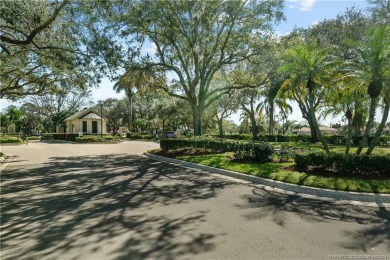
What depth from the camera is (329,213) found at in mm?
7227

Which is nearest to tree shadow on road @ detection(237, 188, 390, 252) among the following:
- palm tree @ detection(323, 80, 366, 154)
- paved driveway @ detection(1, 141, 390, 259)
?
paved driveway @ detection(1, 141, 390, 259)

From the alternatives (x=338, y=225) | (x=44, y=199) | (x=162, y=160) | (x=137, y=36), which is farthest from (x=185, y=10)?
(x=338, y=225)

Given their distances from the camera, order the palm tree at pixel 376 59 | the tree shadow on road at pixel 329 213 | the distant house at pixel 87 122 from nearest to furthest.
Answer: the tree shadow on road at pixel 329 213 → the palm tree at pixel 376 59 → the distant house at pixel 87 122

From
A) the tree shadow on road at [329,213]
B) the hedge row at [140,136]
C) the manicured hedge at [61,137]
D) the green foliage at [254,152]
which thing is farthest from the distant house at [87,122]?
the tree shadow on road at [329,213]

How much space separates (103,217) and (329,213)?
16.7 ft

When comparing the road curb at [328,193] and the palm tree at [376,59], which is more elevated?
the palm tree at [376,59]

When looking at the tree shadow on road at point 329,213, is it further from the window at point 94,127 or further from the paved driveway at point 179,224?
the window at point 94,127

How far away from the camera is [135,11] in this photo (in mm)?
19453

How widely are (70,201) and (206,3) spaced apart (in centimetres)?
1685

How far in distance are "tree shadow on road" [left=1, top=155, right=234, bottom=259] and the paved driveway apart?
0.06 feet

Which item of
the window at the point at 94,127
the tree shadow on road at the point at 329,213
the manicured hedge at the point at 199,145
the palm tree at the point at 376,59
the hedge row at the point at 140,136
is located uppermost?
the palm tree at the point at 376,59

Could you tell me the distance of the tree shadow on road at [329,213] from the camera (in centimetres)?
550

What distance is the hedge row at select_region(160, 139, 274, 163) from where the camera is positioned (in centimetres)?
1507

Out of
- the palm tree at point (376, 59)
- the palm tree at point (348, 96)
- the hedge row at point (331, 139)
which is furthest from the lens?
the hedge row at point (331, 139)
